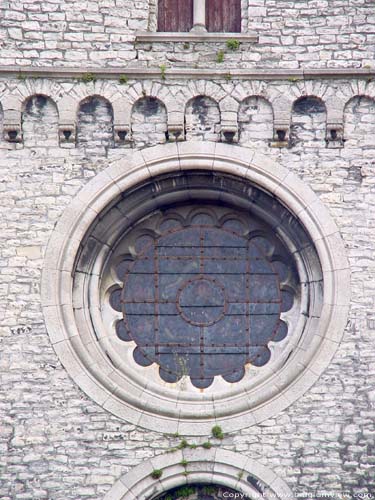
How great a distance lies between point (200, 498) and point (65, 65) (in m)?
5.30

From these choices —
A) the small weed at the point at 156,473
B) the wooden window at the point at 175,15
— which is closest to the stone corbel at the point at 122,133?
the wooden window at the point at 175,15

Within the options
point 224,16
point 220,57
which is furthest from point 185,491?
point 224,16

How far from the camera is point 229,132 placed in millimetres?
21562

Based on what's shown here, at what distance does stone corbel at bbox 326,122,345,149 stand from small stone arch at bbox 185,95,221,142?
1.29 metres

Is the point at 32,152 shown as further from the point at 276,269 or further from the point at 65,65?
the point at 276,269

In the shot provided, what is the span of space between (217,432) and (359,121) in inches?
160

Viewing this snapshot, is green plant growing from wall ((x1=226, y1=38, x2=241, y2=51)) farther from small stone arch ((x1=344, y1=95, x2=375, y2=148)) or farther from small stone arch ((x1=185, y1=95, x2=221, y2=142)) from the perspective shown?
small stone arch ((x1=344, y1=95, x2=375, y2=148))

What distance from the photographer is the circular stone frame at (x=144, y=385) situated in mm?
20781

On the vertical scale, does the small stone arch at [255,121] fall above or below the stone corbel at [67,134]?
above

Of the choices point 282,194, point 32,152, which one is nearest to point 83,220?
point 32,152

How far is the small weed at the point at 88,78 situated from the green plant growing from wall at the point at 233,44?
165 centimetres

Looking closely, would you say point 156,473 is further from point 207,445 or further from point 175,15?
point 175,15

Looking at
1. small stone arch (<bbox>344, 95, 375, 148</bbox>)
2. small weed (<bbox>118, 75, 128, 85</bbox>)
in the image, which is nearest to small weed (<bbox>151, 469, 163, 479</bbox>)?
small stone arch (<bbox>344, 95, 375, 148</bbox>)

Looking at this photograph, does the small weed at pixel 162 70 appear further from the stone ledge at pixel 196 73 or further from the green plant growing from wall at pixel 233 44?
the green plant growing from wall at pixel 233 44
